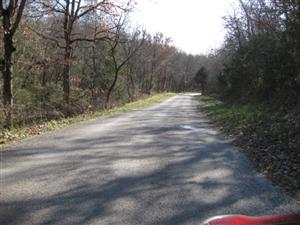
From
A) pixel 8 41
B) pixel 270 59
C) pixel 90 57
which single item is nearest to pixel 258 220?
pixel 8 41

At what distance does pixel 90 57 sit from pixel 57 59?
14829 mm

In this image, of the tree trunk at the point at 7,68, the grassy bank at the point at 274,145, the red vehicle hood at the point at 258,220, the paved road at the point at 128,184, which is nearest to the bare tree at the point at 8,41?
the tree trunk at the point at 7,68

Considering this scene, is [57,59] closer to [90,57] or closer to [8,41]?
[8,41]

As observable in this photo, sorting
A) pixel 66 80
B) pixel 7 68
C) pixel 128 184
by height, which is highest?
pixel 7 68

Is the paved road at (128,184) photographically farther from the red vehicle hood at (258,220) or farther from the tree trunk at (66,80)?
the tree trunk at (66,80)

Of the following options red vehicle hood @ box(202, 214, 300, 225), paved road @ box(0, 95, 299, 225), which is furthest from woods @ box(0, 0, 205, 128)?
red vehicle hood @ box(202, 214, 300, 225)

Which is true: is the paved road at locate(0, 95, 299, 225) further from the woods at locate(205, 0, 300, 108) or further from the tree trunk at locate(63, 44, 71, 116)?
the tree trunk at locate(63, 44, 71, 116)

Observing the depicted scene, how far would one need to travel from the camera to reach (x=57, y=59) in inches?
1057

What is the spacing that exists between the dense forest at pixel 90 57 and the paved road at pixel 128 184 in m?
6.84

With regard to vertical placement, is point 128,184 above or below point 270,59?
below

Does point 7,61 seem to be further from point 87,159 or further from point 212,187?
point 212,187

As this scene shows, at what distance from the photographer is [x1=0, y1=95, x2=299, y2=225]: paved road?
5.82m

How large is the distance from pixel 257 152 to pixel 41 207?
646 cm

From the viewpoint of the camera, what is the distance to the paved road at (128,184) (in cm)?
582
